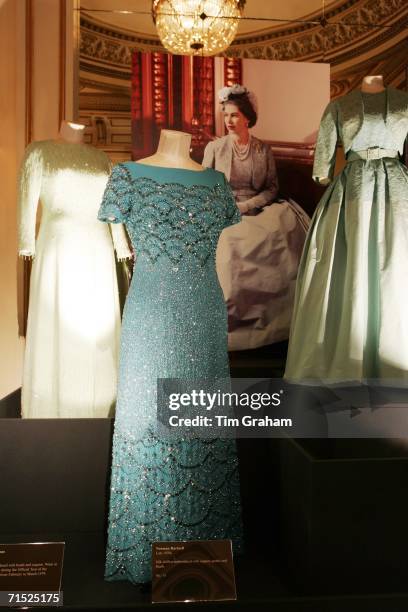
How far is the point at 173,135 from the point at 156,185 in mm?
186

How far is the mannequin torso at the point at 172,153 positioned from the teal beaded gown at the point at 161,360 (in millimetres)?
43

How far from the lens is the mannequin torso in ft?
5.63

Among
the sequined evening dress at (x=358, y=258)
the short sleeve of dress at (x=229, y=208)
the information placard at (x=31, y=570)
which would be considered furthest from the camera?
the sequined evening dress at (x=358, y=258)

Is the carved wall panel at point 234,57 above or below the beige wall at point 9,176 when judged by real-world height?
above

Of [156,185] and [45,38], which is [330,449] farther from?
[45,38]

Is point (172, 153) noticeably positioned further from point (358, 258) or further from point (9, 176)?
point (9, 176)

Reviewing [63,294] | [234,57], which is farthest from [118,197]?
[234,57]

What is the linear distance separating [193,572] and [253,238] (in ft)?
5.55

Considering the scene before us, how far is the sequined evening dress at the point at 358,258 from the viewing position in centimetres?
188

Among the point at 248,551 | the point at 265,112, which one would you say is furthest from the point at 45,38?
the point at 248,551

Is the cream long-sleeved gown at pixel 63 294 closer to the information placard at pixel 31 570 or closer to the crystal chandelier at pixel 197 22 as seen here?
the information placard at pixel 31 570

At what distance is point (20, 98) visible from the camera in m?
2.42

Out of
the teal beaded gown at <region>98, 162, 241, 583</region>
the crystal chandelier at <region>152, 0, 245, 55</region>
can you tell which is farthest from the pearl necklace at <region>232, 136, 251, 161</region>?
the teal beaded gown at <region>98, 162, 241, 583</region>

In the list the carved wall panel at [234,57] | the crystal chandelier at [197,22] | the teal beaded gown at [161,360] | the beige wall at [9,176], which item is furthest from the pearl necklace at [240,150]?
the teal beaded gown at [161,360]
